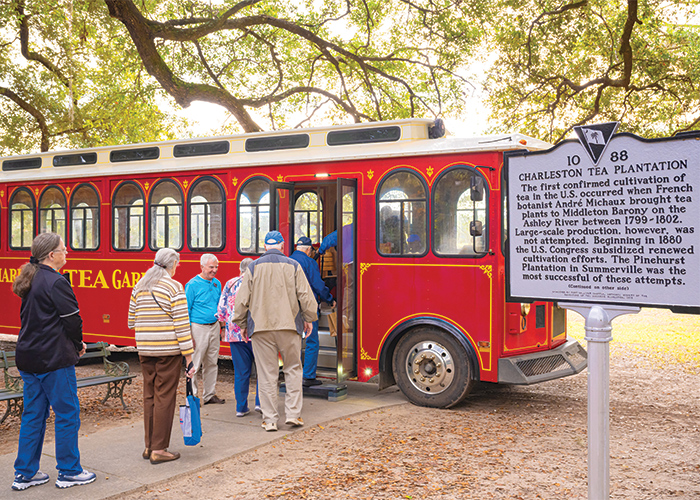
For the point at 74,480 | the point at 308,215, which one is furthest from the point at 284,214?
the point at 74,480

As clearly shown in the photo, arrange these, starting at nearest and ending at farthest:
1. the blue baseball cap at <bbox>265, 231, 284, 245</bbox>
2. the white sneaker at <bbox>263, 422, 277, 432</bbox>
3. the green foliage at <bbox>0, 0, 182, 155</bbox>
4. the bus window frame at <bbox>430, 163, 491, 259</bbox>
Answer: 1. the white sneaker at <bbox>263, 422, 277, 432</bbox>
2. the blue baseball cap at <bbox>265, 231, 284, 245</bbox>
3. the bus window frame at <bbox>430, 163, 491, 259</bbox>
4. the green foliage at <bbox>0, 0, 182, 155</bbox>

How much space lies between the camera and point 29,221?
12102mm

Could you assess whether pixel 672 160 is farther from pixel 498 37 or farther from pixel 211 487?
pixel 498 37

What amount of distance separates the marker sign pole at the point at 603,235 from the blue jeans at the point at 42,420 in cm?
333

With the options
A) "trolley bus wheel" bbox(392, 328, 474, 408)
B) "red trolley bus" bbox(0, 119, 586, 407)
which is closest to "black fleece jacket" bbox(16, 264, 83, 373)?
"red trolley bus" bbox(0, 119, 586, 407)

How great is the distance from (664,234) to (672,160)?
415 millimetres

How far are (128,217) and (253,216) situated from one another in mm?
2432

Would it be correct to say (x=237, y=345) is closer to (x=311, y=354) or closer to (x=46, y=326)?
(x=311, y=354)

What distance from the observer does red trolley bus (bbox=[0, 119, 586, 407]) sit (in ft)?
25.7

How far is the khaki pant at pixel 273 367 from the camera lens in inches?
277

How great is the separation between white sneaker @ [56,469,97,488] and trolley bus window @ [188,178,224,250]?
189 inches

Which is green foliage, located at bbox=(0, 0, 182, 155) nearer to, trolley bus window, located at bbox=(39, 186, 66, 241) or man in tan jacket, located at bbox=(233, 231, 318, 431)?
trolley bus window, located at bbox=(39, 186, 66, 241)

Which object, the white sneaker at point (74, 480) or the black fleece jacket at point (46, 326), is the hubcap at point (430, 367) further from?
the black fleece jacket at point (46, 326)

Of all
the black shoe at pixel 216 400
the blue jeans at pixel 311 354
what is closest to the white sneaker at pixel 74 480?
the black shoe at pixel 216 400
